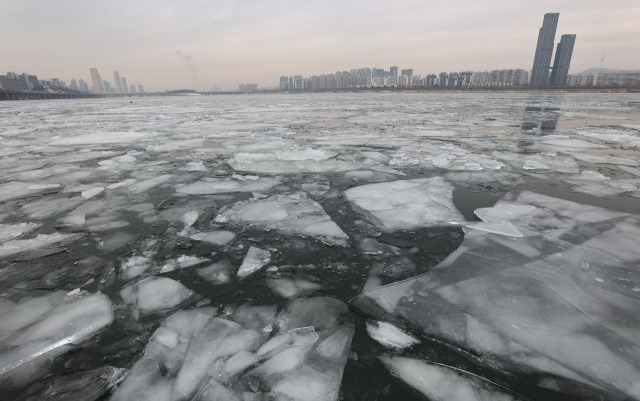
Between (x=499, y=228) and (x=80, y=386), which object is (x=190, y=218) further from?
(x=499, y=228)

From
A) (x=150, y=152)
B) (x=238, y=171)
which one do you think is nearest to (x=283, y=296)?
(x=238, y=171)

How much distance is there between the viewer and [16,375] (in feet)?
4.33

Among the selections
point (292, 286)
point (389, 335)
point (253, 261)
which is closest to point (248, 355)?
point (292, 286)

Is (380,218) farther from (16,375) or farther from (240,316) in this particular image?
(16,375)

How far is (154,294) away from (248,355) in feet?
2.63

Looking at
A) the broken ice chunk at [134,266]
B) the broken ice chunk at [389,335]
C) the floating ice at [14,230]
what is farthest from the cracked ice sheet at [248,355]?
the floating ice at [14,230]

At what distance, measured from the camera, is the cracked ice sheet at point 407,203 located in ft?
8.96

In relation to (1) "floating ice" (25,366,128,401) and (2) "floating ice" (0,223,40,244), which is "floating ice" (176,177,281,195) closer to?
(2) "floating ice" (0,223,40,244)

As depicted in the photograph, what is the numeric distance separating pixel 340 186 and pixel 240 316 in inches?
93.3

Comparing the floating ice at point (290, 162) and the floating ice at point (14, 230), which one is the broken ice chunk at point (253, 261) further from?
the floating ice at point (290, 162)

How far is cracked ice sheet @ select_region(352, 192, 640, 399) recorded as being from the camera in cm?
133

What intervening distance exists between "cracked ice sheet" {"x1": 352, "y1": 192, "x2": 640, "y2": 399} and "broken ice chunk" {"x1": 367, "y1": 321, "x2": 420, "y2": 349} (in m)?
0.05

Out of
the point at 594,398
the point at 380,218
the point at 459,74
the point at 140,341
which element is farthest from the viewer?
the point at 459,74

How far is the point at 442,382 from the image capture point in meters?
1.27
